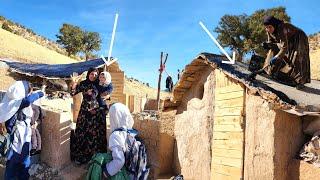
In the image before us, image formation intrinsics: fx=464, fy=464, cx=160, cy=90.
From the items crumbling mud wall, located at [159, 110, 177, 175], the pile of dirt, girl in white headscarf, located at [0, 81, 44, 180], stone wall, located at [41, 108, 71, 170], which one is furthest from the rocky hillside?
girl in white headscarf, located at [0, 81, 44, 180]

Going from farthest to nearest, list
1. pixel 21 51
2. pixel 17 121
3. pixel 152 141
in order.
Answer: pixel 21 51, pixel 152 141, pixel 17 121

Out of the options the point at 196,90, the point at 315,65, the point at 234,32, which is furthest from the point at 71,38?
the point at 196,90

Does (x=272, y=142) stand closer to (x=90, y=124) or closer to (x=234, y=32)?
(x=90, y=124)

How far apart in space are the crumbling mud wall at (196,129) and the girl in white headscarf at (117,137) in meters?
1.88

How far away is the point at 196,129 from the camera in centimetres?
833

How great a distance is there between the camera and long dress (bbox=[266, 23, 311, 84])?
698 centimetres

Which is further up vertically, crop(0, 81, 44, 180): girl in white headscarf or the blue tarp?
the blue tarp

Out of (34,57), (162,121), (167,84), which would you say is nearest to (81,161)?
(162,121)

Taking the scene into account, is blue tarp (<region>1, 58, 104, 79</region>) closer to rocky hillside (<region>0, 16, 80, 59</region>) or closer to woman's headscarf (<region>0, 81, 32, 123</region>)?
woman's headscarf (<region>0, 81, 32, 123</region>)

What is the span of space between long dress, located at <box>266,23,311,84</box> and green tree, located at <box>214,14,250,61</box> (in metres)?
Result: 31.3

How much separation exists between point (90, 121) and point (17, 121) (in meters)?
1.24

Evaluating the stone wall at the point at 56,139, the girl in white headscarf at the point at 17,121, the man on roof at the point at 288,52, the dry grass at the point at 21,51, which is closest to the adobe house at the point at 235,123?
the man on roof at the point at 288,52

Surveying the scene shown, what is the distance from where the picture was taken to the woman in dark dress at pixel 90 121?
7.86 m

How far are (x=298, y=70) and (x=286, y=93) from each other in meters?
0.78
